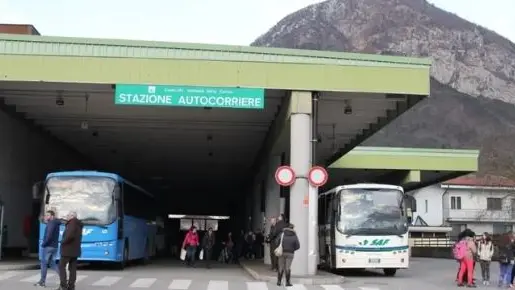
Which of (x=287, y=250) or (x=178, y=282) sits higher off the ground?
(x=287, y=250)

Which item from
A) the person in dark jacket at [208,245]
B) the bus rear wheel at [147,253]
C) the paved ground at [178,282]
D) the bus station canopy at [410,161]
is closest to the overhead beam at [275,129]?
the person in dark jacket at [208,245]

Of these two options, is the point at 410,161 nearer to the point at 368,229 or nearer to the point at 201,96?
the point at 368,229

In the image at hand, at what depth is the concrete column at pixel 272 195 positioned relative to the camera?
97.9ft

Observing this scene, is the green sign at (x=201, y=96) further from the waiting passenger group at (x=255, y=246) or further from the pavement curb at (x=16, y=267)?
the pavement curb at (x=16, y=267)

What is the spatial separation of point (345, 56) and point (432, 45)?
6827 inches

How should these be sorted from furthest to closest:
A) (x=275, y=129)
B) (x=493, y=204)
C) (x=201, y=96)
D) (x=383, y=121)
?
(x=493, y=204)
(x=275, y=129)
(x=383, y=121)
(x=201, y=96)

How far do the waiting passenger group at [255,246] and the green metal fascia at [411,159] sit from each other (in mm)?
7509

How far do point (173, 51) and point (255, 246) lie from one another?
1524 centimetres

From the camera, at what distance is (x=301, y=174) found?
22.2m

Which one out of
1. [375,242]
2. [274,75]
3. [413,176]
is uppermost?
[274,75]

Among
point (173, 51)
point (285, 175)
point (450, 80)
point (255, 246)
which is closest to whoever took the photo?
point (285, 175)

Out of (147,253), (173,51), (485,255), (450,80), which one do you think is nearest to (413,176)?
(147,253)

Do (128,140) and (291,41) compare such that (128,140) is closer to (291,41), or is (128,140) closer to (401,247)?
(401,247)

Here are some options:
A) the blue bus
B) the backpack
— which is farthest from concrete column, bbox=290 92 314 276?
the blue bus
